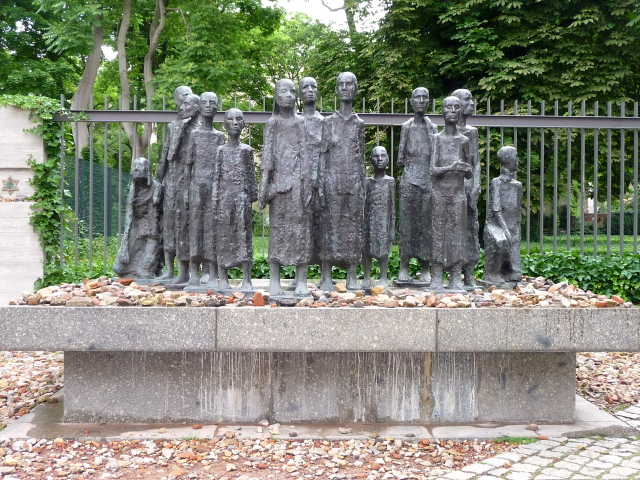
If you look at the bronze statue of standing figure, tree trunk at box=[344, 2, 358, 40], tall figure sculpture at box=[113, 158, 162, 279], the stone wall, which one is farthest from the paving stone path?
tree trunk at box=[344, 2, 358, 40]

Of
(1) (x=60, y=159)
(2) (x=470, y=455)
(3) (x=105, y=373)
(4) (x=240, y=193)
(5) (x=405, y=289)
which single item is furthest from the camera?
(1) (x=60, y=159)

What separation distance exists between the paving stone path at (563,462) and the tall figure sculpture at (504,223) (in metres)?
1.87

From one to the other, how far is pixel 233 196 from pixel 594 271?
602 cm

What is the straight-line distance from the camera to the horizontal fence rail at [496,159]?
8188mm

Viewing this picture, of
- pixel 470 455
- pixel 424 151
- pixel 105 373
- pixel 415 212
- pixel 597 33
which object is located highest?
pixel 597 33

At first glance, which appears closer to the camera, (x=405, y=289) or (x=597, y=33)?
(x=405, y=289)

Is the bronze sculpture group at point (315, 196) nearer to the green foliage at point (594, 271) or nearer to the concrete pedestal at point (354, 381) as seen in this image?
the concrete pedestal at point (354, 381)

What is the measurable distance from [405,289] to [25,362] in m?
4.62

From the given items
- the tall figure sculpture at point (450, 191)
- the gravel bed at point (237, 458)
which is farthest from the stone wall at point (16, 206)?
the tall figure sculpture at point (450, 191)

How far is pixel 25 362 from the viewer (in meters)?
7.32

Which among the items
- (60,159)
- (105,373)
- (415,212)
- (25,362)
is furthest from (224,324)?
(60,159)

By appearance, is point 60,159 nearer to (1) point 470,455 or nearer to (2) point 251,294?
(2) point 251,294

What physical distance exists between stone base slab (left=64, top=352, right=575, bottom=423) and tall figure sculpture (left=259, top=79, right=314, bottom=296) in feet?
2.28

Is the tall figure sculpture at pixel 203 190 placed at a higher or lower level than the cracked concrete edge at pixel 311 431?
higher
